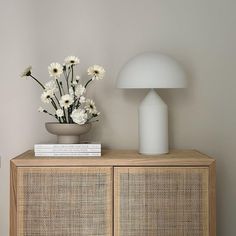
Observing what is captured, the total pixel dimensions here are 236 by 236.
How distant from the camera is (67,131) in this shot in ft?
7.15

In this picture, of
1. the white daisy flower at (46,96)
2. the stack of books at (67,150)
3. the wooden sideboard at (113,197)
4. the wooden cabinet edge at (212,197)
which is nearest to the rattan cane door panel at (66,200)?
the wooden sideboard at (113,197)

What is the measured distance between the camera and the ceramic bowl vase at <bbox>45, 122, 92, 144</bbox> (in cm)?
218

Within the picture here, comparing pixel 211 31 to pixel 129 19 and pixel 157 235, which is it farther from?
pixel 157 235

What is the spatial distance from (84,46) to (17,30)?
40 centimetres

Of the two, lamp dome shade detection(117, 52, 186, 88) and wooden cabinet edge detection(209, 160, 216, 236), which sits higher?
lamp dome shade detection(117, 52, 186, 88)

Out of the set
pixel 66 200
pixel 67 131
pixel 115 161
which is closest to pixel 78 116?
pixel 67 131

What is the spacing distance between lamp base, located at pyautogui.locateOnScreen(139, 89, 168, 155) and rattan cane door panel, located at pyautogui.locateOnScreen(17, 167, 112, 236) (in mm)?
269

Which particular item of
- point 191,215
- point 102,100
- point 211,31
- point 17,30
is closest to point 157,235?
point 191,215

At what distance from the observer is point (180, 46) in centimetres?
251

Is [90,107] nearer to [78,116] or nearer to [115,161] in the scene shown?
[78,116]

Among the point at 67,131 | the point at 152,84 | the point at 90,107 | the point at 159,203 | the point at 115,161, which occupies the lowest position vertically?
the point at 159,203

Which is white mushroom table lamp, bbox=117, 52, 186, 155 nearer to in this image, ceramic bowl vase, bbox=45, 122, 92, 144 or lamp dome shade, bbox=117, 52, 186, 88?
lamp dome shade, bbox=117, 52, 186, 88

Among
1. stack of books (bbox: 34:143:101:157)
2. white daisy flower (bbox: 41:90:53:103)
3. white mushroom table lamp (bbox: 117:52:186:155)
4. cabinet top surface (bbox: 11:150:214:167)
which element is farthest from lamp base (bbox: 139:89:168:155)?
white daisy flower (bbox: 41:90:53:103)

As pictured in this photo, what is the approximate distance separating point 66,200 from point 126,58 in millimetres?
907
